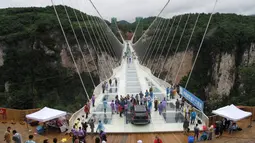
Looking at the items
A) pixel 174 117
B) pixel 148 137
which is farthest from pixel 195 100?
pixel 148 137

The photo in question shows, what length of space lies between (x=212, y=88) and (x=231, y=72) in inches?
251

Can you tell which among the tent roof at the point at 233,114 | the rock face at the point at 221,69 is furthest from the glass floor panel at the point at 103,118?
the rock face at the point at 221,69

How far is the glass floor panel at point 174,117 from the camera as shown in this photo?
1562 cm

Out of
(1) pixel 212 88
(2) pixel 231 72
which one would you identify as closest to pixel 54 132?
(1) pixel 212 88

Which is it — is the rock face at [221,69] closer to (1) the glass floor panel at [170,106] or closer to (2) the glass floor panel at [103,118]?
(1) the glass floor panel at [170,106]

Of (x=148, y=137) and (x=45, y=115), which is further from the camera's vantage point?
(x=148, y=137)

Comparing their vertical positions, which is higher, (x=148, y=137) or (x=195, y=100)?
(x=195, y=100)

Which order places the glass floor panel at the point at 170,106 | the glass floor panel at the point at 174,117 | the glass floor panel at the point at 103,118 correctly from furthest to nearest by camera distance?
the glass floor panel at the point at 170,106
the glass floor panel at the point at 103,118
the glass floor panel at the point at 174,117

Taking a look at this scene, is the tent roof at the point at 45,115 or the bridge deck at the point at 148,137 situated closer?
the bridge deck at the point at 148,137

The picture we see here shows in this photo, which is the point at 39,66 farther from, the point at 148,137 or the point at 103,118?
the point at 148,137

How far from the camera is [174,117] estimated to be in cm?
1623

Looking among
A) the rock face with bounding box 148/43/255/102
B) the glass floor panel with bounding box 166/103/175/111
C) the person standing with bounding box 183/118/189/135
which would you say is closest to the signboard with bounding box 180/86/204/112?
the glass floor panel with bounding box 166/103/175/111

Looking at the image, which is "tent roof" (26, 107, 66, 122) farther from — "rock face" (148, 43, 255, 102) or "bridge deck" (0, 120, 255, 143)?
"rock face" (148, 43, 255, 102)

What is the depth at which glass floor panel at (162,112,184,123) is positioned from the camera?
51.2 ft
